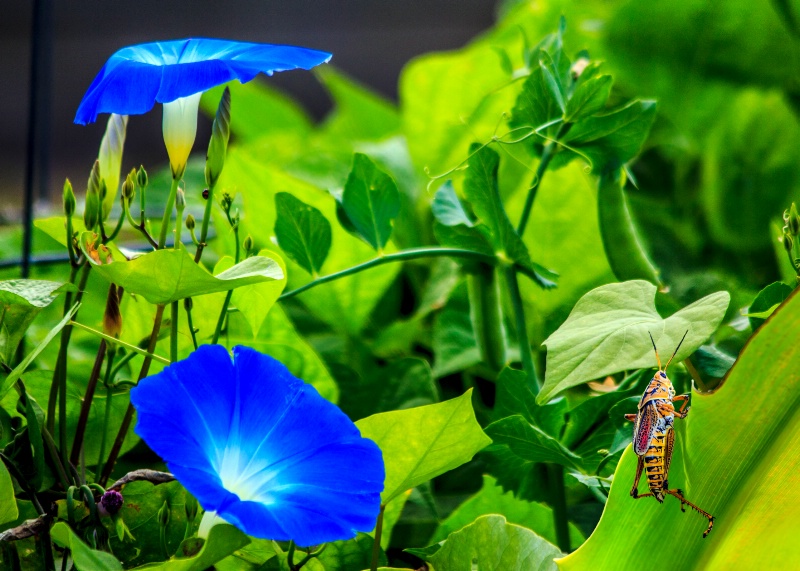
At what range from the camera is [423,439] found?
0.65 feet

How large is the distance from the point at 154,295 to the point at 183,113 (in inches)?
2.1

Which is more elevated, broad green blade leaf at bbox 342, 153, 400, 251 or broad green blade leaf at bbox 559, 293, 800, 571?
broad green blade leaf at bbox 342, 153, 400, 251

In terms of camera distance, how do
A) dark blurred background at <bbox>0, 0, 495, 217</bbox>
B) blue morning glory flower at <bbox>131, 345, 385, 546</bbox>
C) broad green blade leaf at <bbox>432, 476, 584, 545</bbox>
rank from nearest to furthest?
blue morning glory flower at <bbox>131, 345, 385, 546</bbox> → broad green blade leaf at <bbox>432, 476, 584, 545</bbox> → dark blurred background at <bbox>0, 0, 495, 217</bbox>

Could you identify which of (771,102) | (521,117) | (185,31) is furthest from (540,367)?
(185,31)

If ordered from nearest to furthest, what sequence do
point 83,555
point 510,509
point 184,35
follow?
point 83,555
point 510,509
point 184,35

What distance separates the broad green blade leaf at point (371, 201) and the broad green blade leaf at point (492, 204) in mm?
33

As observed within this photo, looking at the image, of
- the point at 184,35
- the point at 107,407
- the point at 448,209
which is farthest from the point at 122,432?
the point at 184,35

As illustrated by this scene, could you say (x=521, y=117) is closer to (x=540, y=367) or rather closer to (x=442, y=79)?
(x=540, y=367)

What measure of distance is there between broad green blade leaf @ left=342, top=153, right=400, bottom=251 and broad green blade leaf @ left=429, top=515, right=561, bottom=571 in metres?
0.10

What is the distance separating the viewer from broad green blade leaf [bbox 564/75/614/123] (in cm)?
24

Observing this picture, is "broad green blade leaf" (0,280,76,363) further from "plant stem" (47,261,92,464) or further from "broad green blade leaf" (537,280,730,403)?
"broad green blade leaf" (537,280,730,403)

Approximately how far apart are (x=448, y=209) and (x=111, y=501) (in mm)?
131

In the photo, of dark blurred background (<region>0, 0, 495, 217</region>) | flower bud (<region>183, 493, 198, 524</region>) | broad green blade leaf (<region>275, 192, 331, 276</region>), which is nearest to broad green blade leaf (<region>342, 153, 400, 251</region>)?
broad green blade leaf (<region>275, 192, 331, 276</region>)

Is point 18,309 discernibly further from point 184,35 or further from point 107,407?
point 184,35
